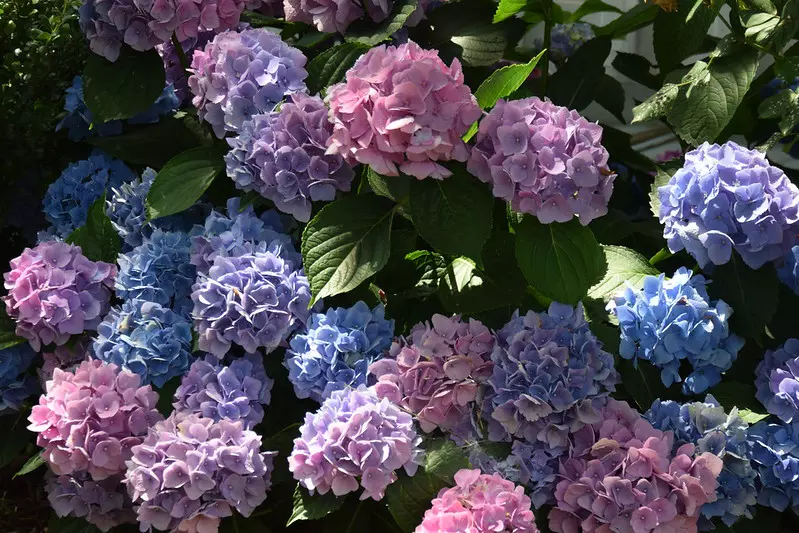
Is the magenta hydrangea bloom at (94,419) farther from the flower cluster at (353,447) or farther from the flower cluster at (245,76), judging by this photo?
the flower cluster at (245,76)

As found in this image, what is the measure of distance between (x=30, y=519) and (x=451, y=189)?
1087mm

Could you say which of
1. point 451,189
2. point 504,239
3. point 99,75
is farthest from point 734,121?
point 99,75

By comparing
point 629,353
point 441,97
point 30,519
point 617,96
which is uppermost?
point 441,97

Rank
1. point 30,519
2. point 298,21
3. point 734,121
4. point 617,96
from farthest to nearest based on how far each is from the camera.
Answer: point 617,96 → point 734,121 → point 30,519 → point 298,21

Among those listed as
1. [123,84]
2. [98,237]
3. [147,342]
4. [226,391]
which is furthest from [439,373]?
[123,84]

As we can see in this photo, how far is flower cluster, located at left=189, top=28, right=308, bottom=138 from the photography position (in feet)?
4.67

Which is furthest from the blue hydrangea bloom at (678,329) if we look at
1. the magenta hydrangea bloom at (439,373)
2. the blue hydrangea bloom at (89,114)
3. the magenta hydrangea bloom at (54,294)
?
the blue hydrangea bloom at (89,114)

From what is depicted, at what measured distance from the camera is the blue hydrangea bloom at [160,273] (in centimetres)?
140

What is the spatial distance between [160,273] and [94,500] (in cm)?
→ 34

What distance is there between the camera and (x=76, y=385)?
130cm

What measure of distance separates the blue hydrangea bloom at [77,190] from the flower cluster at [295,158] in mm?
421

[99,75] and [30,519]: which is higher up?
[99,75]

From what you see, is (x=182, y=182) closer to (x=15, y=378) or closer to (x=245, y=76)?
(x=245, y=76)

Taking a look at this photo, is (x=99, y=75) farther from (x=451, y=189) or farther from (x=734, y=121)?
(x=734, y=121)
